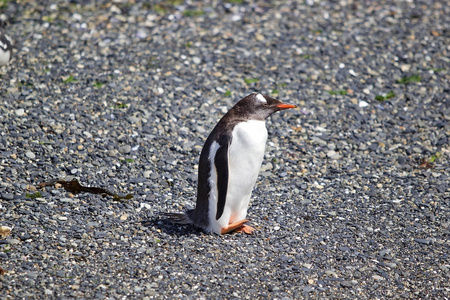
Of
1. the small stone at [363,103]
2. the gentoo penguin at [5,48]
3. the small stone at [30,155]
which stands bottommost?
the small stone at [363,103]

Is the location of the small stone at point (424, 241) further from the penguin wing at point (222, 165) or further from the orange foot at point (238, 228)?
the penguin wing at point (222, 165)

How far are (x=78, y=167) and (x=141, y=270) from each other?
5.78 ft

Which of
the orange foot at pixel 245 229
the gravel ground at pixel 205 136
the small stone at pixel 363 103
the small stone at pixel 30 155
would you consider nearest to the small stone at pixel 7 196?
the gravel ground at pixel 205 136

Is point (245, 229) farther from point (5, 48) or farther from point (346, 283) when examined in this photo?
point (5, 48)

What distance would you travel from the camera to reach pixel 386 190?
5.54 m

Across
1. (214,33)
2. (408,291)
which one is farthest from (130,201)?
(214,33)

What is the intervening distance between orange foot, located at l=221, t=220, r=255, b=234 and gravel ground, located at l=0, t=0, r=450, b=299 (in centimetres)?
6

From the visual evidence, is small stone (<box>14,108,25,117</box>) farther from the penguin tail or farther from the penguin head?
the penguin head

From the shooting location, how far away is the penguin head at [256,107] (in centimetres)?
445

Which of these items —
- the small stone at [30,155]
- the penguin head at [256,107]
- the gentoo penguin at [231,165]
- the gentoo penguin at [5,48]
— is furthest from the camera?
the gentoo penguin at [5,48]

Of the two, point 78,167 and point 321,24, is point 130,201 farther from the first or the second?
point 321,24

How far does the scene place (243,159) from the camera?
4328mm

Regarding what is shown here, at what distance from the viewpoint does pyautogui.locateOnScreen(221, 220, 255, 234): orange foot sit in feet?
14.7

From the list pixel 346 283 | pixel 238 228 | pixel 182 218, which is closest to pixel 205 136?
pixel 182 218
